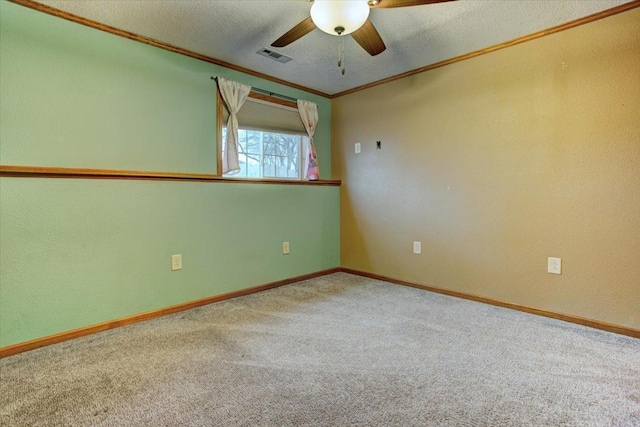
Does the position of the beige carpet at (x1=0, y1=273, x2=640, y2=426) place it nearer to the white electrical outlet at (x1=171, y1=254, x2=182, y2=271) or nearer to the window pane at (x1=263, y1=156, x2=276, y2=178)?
the white electrical outlet at (x1=171, y1=254, x2=182, y2=271)

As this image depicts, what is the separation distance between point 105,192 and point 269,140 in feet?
5.32

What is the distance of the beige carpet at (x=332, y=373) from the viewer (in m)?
1.34

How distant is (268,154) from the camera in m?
3.37

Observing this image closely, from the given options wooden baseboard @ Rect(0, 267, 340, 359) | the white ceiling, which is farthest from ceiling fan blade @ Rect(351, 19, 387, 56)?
wooden baseboard @ Rect(0, 267, 340, 359)

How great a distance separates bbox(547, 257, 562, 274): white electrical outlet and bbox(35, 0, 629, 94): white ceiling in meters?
1.71

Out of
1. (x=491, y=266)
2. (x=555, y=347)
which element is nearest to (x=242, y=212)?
(x=491, y=266)

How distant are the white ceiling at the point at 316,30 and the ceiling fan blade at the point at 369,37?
25 cm

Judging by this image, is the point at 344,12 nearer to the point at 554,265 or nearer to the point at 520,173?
the point at 520,173

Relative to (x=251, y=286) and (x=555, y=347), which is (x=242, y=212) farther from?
(x=555, y=347)

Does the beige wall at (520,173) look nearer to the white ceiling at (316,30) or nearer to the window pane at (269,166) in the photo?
the white ceiling at (316,30)

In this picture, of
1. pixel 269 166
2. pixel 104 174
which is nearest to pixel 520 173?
pixel 269 166

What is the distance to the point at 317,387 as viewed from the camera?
153 cm

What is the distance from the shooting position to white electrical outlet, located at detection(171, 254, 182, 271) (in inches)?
101

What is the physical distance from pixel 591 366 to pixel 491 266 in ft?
3.52
